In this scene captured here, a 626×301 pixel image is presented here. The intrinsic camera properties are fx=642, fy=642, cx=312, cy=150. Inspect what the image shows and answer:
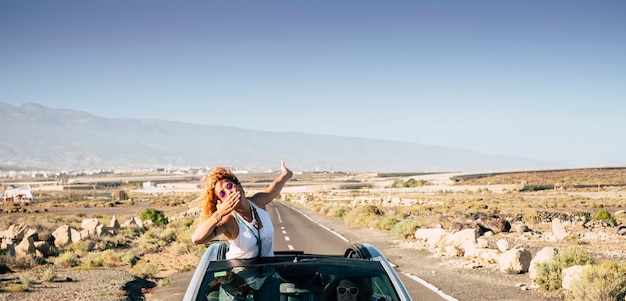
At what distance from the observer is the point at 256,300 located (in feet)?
13.9

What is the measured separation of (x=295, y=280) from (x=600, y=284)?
7090 millimetres

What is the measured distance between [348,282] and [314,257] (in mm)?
441

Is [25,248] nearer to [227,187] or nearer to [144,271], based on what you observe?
[144,271]

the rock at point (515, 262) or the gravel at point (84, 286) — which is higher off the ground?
the rock at point (515, 262)

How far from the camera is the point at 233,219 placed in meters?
4.46

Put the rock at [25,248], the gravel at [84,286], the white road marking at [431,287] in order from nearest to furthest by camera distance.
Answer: the white road marking at [431,287]
the gravel at [84,286]
the rock at [25,248]

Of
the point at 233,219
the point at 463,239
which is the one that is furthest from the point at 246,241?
the point at 463,239

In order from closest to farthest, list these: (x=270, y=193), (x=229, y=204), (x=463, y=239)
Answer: (x=229, y=204) → (x=270, y=193) → (x=463, y=239)

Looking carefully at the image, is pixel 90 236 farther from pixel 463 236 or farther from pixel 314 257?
pixel 314 257

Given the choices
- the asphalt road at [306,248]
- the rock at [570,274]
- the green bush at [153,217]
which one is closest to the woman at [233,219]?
the asphalt road at [306,248]

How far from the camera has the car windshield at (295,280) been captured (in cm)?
423

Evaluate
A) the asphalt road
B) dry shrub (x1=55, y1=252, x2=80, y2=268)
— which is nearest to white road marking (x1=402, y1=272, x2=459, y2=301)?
the asphalt road

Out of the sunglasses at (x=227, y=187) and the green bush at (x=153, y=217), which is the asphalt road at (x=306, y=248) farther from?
the green bush at (x=153, y=217)

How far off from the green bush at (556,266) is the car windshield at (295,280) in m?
8.12
